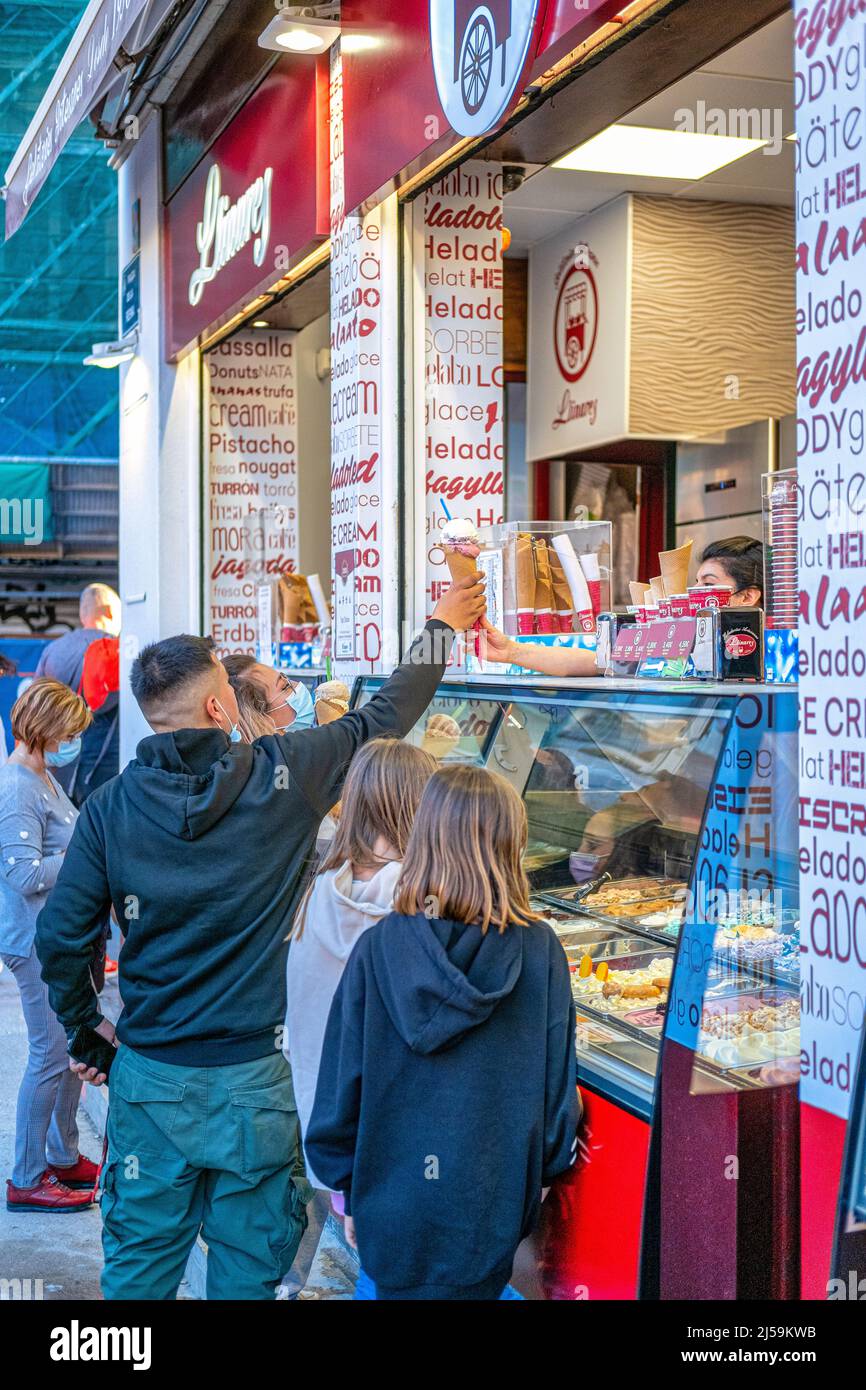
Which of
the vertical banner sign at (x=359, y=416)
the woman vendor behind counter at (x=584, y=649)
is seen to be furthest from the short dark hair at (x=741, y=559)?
the vertical banner sign at (x=359, y=416)

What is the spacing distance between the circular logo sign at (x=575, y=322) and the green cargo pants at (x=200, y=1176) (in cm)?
515

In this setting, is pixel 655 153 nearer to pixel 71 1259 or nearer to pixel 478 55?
pixel 478 55

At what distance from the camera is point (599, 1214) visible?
8.29 feet

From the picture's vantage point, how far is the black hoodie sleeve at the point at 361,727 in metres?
2.88

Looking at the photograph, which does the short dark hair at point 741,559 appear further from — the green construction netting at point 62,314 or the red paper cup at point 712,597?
the green construction netting at point 62,314

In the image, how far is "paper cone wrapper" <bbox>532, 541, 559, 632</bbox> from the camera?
4.01m

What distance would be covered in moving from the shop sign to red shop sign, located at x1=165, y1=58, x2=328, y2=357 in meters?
1.89

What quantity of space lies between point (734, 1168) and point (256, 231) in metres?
4.69

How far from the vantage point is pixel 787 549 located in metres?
2.71

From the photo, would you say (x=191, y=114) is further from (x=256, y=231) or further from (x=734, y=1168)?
(x=734, y=1168)

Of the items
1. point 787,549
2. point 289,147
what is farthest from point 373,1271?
point 289,147

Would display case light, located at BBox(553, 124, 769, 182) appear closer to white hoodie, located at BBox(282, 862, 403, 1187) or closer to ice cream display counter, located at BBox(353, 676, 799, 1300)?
ice cream display counter, located at BBox(353, 676, 799, 1300)

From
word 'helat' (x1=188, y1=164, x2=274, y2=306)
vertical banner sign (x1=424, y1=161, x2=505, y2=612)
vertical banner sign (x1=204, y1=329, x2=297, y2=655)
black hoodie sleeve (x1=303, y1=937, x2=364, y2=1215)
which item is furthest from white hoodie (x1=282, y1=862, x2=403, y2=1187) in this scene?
vertical banner sign (x1=204, y1=329, x2=297, y2=655)
